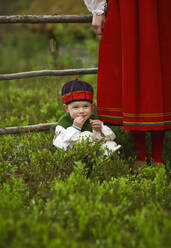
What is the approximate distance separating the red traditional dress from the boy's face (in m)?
0.30

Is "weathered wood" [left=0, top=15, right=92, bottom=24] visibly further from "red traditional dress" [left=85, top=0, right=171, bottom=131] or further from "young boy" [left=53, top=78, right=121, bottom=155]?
"young boy" [left=53, top=78, right=121, bottom=155]

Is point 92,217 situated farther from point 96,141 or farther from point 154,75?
point 154,75

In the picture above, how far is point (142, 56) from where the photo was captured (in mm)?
2490

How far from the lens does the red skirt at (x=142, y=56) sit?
2.45 m

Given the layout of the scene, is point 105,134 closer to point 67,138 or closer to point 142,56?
point 67,138

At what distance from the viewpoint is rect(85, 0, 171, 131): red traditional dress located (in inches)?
96.3

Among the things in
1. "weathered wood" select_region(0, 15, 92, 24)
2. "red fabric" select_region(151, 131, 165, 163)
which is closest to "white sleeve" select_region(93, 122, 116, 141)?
"red fabric" select_region(151, 131, 165, 163)

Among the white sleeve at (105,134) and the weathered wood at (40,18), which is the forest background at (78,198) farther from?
the weathered wood at (40,18)

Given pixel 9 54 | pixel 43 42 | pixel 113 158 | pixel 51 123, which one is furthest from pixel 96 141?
pixel 43 42

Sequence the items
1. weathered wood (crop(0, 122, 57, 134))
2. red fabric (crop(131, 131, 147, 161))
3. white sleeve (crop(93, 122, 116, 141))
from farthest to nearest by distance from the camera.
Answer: weathered wood (crop(0, 122, 57, 134)) → red fabric (crop(131, 131, 147, 161)) → white sleeve (crop(93, 122, 116, 141))

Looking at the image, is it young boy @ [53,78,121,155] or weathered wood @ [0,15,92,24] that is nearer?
young boy @ [53,78,121,155]

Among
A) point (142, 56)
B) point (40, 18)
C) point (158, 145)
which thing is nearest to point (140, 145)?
point (158, 145)

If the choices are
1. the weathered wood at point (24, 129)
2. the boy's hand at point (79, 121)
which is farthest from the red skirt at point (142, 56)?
the weathered wood at point (24, 129)

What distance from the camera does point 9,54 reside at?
35.9ft
